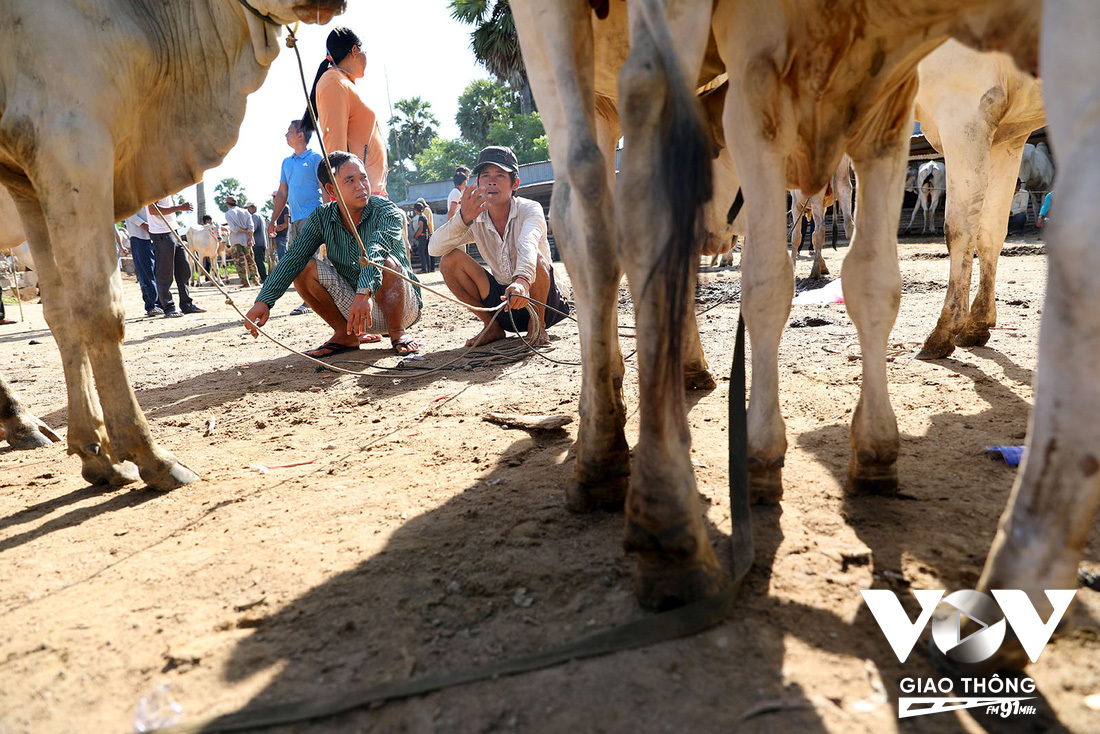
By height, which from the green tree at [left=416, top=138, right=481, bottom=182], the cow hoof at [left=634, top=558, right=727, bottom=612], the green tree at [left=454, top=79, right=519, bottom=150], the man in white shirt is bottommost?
the cow hoof at [left=634, top=558, right=727, bottom=612]

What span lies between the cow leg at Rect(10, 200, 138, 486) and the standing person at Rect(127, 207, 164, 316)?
7.95m

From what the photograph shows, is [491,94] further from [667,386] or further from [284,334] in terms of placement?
[667,386]

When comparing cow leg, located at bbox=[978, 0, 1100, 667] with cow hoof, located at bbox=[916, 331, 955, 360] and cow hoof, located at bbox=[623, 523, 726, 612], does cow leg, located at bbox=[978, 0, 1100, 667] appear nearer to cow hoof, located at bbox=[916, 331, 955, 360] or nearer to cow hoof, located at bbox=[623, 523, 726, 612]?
cow hoof, located at bbox=[623, 523, 726, 612]

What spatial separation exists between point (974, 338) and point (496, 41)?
107 feet

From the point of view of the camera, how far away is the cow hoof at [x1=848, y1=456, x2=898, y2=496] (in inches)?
88.9

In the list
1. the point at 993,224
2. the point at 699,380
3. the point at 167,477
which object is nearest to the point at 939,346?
the point at 993,224

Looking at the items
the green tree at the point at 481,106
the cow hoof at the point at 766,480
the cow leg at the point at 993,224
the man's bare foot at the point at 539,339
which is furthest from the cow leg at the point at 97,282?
the green tree at the point at 481,106

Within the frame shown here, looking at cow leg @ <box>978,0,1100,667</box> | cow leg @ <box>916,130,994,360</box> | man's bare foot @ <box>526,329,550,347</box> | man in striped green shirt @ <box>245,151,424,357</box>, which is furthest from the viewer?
man's bare foot @ <box>526,329,550,347</box>

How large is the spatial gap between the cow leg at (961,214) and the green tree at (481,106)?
205ft

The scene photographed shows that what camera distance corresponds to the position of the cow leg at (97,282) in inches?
106

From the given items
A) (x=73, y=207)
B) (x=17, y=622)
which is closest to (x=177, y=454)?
(x=73, y=207)

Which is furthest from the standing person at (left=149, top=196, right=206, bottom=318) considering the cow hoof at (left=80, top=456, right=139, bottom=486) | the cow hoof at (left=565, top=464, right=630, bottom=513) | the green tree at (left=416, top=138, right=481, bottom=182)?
the green tree at (left=416, top=138, right=481, bottom=182)

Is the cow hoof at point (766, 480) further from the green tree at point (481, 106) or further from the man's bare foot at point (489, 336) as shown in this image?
the green tree at point (481, 106)

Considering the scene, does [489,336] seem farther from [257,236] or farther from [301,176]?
[257,236]
